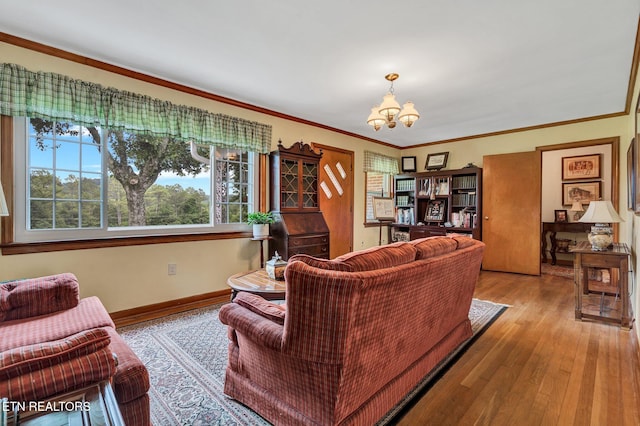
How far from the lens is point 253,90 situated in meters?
3.40

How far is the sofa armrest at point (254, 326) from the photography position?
135cm

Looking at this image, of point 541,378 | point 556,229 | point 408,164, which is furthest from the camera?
point 408,164

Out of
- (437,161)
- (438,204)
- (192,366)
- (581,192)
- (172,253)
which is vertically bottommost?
(192,366)

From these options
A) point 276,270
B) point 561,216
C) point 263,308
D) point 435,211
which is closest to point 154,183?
point 276,270

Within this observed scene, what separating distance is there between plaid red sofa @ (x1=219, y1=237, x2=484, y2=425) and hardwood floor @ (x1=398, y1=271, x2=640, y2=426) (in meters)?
0.25

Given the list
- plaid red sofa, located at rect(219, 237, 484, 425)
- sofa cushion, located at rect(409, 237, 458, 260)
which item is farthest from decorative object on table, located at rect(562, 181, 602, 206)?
plaid red sofa, located at rect(219, 237, 484, 425)

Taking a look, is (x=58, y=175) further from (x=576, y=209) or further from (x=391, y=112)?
(x=576, y=209)

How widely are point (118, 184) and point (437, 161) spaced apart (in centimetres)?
512

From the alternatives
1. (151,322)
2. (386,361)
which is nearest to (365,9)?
(386,361)

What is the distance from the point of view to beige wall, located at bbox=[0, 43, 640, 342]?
2.52m

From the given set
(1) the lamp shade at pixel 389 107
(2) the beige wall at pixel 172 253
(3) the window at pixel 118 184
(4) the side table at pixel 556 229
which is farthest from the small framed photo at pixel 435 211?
(3) the window at pixel 118 184

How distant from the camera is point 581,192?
18.6 feet

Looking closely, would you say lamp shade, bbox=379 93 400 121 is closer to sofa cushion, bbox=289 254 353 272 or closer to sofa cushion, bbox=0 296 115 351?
sofa cushion, bbox=289 254 353 272

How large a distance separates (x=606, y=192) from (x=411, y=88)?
15.9ft
